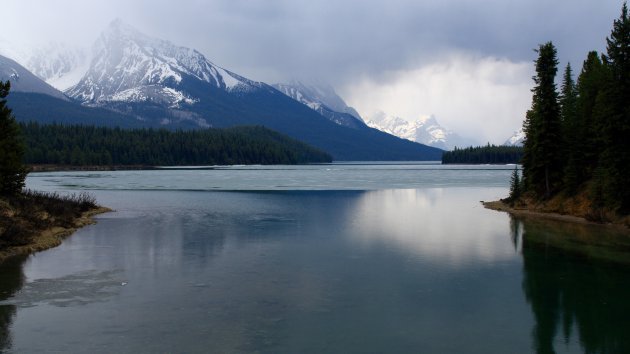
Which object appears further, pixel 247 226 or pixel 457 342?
pixel 247 226

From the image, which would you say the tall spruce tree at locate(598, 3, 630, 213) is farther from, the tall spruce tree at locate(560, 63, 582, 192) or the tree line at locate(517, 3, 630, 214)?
the tall spruce tree at locate(560, 63, 582, 192)

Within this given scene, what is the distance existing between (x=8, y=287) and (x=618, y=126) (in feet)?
159

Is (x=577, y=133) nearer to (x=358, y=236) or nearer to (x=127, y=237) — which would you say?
(x=358, y=236)

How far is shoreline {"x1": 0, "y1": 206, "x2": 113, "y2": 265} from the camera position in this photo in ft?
106

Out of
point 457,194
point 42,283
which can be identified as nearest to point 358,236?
point 42,283

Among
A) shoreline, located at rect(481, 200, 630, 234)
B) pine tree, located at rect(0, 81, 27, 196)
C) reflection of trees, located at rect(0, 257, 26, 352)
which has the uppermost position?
pine tree, located at rect(0, 81, 27, 196)

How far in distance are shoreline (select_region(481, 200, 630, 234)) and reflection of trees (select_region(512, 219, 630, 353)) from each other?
47.6ft

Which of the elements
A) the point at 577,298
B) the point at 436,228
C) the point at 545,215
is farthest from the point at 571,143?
the point at 577,298

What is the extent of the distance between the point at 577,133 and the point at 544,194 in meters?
8.35

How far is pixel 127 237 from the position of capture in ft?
130

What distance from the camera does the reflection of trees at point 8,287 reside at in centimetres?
1784

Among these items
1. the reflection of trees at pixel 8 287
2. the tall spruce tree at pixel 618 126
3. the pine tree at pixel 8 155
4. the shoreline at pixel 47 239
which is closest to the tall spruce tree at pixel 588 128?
the tall spruce tree at pixel 618 126

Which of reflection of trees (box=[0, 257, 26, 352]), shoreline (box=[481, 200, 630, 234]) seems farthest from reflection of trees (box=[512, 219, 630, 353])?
reflection of trees (box=[0, 257, 26, 352])

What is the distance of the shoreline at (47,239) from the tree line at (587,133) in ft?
150
